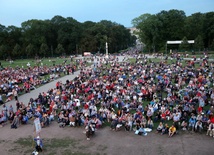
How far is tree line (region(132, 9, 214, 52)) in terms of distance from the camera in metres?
69.9

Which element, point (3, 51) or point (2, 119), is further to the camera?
point (3, 51)

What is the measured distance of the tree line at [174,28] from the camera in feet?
229

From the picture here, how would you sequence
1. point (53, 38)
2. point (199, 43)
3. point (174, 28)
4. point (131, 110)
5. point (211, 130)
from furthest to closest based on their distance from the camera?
point (53, 38), point (174, 28), point (199, 43), point (131, 110), point (211, 130)

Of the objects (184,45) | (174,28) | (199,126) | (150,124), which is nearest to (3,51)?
(174,28)

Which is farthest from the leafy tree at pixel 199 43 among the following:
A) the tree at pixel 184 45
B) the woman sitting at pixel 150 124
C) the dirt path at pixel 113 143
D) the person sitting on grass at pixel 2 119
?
the person sitting on grass at pixel 2 119

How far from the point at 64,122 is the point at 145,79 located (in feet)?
43.1

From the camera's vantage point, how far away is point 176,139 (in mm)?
12156

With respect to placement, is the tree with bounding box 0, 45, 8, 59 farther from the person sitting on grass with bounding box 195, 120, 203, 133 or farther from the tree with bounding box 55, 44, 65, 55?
the person sitting on grass with bounding box 195, 120, 203, 133

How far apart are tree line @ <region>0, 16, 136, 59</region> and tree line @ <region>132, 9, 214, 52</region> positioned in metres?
15.7

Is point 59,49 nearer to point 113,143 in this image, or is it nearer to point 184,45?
point 184,45

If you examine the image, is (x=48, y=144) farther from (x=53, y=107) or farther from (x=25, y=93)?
(x=25, y=93)

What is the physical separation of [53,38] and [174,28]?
4224 cm

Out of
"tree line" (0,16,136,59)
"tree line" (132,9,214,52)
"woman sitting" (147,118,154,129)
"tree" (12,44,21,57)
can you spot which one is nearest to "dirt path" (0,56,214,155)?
"woman sitting" (147,118,154,129)

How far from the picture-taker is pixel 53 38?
8600 centimetres
